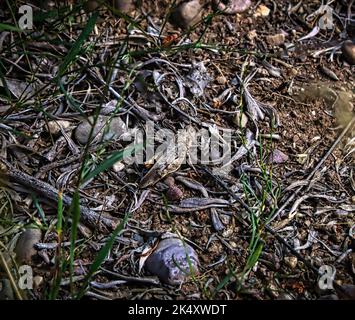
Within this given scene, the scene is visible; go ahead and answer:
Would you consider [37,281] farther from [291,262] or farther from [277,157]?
[277,157]

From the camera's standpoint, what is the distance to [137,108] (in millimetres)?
1743

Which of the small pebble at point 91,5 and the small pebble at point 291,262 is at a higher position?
the small pebble at point 91,5

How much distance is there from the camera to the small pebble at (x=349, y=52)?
199 centimetres

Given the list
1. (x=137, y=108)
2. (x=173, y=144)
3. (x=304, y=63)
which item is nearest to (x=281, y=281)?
(x=173, y=144)

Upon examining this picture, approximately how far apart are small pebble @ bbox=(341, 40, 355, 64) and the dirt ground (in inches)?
0.9

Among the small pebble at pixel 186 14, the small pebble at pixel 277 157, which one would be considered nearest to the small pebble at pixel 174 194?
the small pebble at pixel 277 157

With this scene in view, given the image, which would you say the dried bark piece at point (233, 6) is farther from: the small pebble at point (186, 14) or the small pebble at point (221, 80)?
the small pebble at point (221, 80)

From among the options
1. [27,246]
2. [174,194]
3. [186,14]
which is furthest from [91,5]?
[27,246]

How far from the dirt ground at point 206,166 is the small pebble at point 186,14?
0.03m

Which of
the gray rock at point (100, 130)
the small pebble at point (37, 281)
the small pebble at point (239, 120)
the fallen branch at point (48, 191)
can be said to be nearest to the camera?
the small pebble at point (37, 281)

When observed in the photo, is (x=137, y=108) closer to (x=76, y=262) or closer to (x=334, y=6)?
(x=76, y=262)

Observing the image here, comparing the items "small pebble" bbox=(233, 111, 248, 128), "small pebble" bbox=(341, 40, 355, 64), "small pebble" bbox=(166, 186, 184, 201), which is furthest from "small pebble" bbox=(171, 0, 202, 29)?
"small pebble" bbox=(166, 186, 184, 201)

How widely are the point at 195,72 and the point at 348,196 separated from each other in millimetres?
650

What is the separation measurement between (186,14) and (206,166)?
0.64 meters
